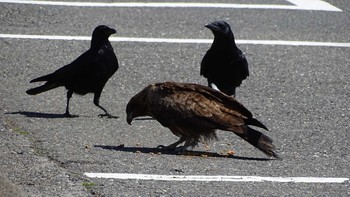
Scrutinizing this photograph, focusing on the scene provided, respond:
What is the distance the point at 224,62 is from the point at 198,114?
6.16 ft

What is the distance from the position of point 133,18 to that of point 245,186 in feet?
22.4

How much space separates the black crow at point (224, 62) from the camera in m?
10.1

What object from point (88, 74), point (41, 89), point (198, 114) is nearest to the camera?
point (198, 114)

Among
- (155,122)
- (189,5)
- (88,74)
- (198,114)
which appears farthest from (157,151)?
(189,5)

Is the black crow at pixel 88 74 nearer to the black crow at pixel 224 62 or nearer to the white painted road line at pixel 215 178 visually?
the black crow at pixel 224 62

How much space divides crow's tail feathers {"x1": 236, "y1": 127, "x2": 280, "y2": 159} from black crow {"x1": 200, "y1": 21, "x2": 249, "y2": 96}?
1864 mm

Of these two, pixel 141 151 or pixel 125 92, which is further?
pixel 125 92

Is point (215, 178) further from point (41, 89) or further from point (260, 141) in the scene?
point (41, 89)

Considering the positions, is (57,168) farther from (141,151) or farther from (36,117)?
(36,117)

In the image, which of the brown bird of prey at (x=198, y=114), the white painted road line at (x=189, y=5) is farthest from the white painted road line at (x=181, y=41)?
the brown bird of prey at (x=198, y=114)

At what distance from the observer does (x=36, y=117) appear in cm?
945

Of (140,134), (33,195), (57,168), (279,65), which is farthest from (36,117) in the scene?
(279,65)

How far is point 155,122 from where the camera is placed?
31.3 feet

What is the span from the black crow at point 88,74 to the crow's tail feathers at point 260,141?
201cm
